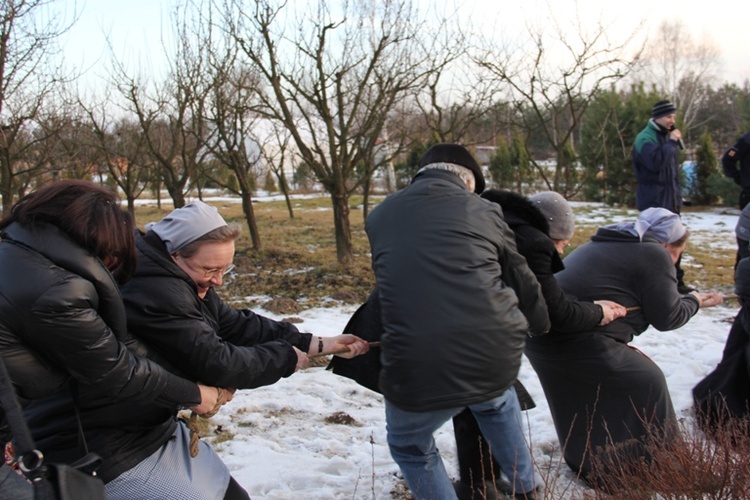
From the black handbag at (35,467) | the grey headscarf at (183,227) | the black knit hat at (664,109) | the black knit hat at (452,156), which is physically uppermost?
the black knit hat at (664,109)

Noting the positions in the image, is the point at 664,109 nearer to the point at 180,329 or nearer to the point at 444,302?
the point at 444,302

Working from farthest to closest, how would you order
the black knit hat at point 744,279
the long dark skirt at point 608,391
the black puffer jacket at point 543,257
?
the black knit hat at point 744,279, the long dark skirt at point 608,391, the black puffer jacket at point 543,257

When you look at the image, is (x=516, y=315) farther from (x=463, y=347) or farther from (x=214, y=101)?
(x=214, y=101)

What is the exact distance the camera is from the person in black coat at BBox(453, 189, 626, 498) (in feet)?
8.89

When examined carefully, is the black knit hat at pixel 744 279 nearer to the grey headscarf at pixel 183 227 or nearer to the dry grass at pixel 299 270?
the grey headscarf at pixel 183 227

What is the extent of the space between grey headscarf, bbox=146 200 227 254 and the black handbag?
2.46ft

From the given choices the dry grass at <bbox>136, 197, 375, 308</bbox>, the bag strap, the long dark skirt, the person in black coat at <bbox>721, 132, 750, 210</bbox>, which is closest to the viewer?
the bag strap

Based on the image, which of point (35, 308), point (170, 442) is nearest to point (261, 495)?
point (170, 442)

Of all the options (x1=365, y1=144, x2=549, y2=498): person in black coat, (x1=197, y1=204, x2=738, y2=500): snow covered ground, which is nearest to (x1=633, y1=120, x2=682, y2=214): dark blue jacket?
(x1=197, y1=204, x2=738, y2=500): snow covered ground

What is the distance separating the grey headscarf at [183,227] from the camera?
210cm

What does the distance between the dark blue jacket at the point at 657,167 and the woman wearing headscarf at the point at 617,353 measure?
419cm

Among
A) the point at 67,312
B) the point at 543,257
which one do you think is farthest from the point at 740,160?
the point at 67,312

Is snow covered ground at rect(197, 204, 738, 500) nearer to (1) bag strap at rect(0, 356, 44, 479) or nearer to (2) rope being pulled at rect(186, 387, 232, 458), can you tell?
(2) rope being pulled at rect(186, 387, 232, 458)

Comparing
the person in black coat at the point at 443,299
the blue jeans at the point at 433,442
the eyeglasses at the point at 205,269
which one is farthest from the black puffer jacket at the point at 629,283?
the eyeglasses at the point at 205,269
